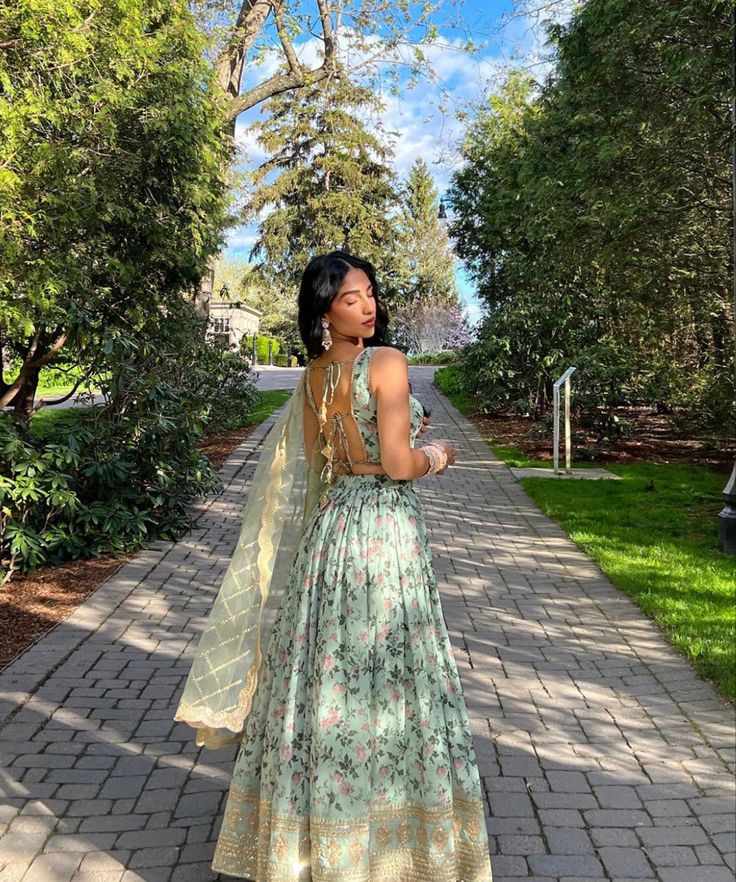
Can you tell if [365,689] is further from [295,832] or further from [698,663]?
[698,663]

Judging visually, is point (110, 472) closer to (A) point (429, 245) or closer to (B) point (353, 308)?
(B) point (353, 308)

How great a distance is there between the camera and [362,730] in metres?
2.34

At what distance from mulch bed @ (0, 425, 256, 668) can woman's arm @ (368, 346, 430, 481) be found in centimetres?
328

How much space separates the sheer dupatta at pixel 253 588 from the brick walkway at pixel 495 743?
25.1 inches

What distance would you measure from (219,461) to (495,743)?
9003mm

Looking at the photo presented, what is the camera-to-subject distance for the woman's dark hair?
2.43 meters

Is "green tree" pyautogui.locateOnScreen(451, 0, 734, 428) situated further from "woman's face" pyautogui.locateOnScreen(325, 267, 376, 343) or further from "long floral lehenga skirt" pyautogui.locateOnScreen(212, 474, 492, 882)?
"long floral lehenga skirt" pyautogui.locateOnScreen(212, 474, 492, 882)

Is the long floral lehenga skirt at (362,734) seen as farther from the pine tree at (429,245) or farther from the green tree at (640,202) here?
the pine tree at (429,245)

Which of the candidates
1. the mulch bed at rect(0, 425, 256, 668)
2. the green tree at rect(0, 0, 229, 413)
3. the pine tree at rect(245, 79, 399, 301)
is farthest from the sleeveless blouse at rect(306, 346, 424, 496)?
the pine tree at rect(245, 79, 399, 301)

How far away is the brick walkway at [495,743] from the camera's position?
2.83 meters

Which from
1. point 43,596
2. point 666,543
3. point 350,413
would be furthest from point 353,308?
point 666,543

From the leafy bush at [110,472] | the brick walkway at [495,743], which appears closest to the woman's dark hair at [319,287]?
the brick walkway at [495,743]

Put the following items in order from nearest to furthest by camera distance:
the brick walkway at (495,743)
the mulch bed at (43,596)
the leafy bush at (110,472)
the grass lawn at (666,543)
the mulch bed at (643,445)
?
the brick walkway at (495,743) < the grass lawn at (666,543) < the mulch bed at (43,596) < the leafy bush at (110,472) < the mulch bed at (643,445)

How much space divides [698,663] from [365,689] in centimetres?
281
